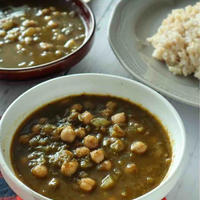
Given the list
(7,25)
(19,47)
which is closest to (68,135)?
(19,47)

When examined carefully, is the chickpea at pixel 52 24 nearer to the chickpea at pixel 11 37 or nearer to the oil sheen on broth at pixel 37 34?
the oil sheen on broth at pixel 37 34

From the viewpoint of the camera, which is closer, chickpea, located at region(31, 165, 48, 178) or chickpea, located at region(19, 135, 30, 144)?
chickpea, located at region(31, 165, 48, 178)

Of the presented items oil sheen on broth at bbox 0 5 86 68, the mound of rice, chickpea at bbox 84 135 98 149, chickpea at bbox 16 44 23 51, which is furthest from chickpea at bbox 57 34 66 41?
chickpea at bbox 84 135 98 149

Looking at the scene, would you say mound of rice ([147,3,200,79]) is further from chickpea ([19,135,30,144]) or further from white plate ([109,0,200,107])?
chickpea ([19,135,30,144])

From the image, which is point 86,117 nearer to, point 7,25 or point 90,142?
point 90,142

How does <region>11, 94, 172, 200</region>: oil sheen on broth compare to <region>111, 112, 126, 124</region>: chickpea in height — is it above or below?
below

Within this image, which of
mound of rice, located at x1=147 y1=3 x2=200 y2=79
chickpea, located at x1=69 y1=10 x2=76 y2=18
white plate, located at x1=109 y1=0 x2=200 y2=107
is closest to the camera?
white plate, located at x1=109 y1=0 x2=200 y2=107

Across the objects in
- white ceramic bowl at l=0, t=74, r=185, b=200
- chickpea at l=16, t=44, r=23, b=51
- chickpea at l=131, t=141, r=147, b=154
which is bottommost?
chickpea at l=16, t=44, r=23, b=51

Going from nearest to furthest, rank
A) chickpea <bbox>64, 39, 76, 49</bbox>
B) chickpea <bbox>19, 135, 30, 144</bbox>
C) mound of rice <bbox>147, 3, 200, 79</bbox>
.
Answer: chickpea <bbox>19, 135, 30, 144</bbox>
mound of rice <bbox>147, 3, 200, 79</bbox>
chickpea <bbox>64, 39, 76, 49</bbox>

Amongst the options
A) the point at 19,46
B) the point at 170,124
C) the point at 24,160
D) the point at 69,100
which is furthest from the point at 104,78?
the point at 19,46
